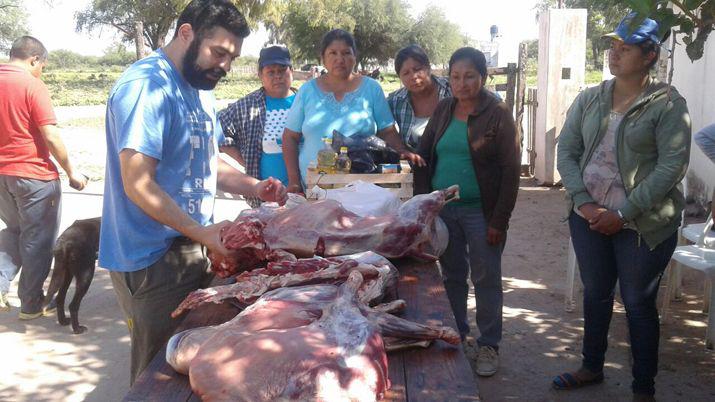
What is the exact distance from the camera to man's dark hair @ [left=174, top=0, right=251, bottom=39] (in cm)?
275

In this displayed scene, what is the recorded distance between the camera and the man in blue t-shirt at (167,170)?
2.59 meters

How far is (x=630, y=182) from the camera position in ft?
11.8

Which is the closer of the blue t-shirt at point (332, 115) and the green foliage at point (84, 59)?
the blue t-shirt at point (332, 115)

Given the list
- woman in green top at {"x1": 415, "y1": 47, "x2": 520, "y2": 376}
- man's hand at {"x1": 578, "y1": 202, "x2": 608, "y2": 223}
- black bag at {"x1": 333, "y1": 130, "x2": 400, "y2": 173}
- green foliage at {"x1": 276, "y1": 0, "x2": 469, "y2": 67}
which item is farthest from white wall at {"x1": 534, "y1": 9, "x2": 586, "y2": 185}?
green foliage at {"x1": 276, "y1": 0, "x2": 469, "y2": 67}

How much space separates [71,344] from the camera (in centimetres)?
502

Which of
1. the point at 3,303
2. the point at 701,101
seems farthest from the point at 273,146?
the point at 701,101

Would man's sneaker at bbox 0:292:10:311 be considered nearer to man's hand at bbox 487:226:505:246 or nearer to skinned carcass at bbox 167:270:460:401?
man's hand at bbox 487:226:505:246

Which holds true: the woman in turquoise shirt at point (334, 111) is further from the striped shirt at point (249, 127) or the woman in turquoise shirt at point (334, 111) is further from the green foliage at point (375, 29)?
the green foliage at point (375, 29)

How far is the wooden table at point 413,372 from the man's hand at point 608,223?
5.00 feet

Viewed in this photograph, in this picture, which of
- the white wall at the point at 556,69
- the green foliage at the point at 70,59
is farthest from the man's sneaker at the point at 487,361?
the green foliage at the point at 70,59

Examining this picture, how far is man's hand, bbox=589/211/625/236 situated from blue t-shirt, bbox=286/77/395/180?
62.6 inches

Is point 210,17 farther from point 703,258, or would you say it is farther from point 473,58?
point 703,258

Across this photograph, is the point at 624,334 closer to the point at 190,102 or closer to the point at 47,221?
the point at 190,102

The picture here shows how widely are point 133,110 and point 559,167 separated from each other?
2.54 meters
